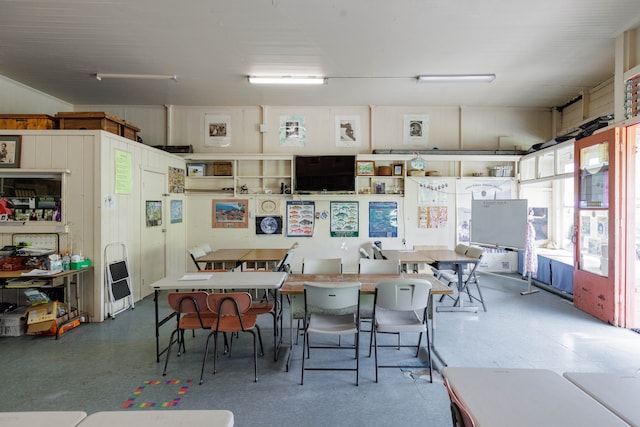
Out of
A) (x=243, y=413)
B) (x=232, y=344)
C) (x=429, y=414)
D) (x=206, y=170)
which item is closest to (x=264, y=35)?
(x=206, y=170)

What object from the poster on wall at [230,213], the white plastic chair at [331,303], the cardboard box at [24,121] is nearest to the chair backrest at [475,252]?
the white plastic chair at [331,303]

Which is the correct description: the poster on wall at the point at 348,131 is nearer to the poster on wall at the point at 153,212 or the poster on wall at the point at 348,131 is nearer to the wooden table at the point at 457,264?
the wooden table at the point at 457,264

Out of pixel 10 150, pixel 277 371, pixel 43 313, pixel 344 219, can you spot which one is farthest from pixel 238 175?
pixel 277 371

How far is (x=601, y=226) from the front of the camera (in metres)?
4.04

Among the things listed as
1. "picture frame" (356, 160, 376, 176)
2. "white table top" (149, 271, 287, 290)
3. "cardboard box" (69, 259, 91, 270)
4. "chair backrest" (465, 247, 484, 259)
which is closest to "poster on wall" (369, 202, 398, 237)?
"picture frame" (356, 160, 376, 176)

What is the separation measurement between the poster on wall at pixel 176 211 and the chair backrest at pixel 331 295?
4211 millimetres

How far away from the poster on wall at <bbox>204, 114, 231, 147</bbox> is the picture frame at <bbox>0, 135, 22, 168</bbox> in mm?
2976

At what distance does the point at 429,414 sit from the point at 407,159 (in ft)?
15.7

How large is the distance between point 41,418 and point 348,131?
606 cm

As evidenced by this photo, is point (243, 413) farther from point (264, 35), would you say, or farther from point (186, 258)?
point (186, 258)

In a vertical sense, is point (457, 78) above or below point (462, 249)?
above

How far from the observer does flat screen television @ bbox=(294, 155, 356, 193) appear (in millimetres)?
5945

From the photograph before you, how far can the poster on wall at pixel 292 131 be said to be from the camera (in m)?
6.29

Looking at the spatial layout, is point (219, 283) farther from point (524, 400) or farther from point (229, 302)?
point (524, 400)
